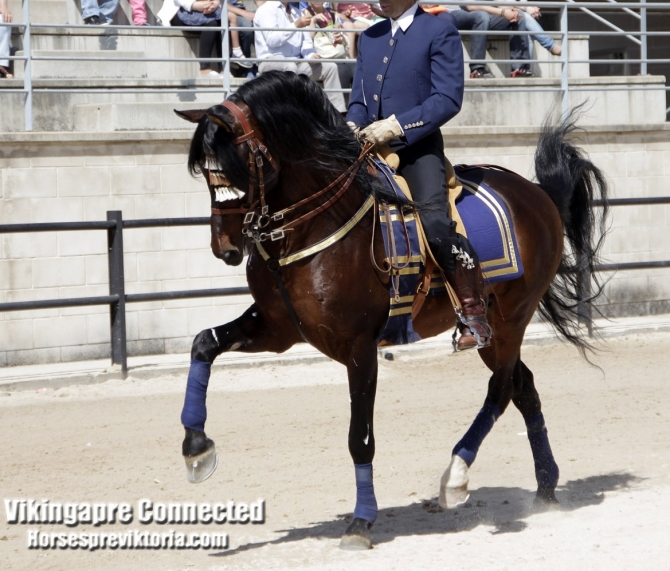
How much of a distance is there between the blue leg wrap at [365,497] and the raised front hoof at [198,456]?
0.67 m

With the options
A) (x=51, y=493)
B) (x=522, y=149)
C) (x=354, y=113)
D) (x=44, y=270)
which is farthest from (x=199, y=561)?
(x=522, y=149)

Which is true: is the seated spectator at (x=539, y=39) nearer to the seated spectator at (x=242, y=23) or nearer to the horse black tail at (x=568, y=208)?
the seated spectator at (x=242, y=23)

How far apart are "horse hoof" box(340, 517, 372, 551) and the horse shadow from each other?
185mm

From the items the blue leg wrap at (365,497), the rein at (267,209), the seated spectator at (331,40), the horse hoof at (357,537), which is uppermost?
the seated spectator at (331,40)

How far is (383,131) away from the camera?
4.63m

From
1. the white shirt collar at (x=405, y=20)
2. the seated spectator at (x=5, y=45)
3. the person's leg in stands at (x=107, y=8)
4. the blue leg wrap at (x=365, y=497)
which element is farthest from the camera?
the person's leg in stands at (x=107, y=8)

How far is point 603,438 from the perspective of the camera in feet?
21.4

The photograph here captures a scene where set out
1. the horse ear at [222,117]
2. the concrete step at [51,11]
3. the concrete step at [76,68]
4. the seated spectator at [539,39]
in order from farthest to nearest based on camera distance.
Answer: the seated spectator at [539,39], the concrete step at [51,11], the concrete step at [76,68], the horse ear at [222,117]

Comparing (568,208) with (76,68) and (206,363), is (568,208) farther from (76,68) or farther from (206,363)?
(76,68)

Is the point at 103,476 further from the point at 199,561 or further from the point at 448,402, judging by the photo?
the point at 448,402

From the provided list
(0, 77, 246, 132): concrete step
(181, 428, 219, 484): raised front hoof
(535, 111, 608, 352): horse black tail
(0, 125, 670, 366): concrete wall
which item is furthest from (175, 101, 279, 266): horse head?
(0, 77, 246, 132): concrete step

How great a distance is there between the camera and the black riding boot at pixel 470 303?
4746mm

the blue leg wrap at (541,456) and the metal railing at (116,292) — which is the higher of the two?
the metal railing at (116,292)

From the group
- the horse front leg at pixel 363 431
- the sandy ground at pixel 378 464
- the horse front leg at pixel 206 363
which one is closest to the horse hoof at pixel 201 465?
the horse front leg at pixel 206 363
